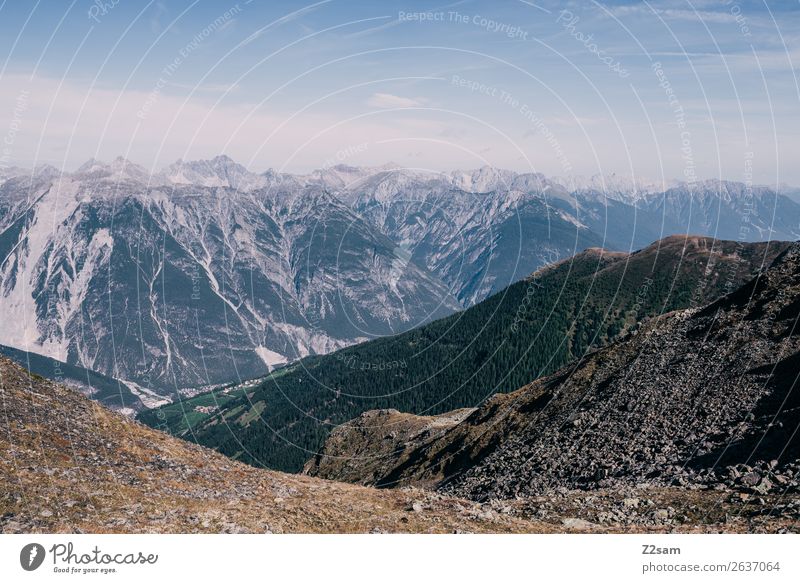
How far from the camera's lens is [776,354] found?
221 feet

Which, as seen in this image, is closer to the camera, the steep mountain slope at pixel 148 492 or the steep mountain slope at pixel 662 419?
the steep mountain slope at pixel 148 492

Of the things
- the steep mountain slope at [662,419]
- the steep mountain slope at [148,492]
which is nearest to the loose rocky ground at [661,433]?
the steep mountain slope at [662,419]

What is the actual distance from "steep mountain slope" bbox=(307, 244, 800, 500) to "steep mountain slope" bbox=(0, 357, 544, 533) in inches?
780

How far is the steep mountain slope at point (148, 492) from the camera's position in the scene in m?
33.7

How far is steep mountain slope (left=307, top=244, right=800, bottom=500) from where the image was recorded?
50.1 meters

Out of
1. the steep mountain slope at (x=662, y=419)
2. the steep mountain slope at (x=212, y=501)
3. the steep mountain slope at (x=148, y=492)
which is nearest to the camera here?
the steep mountain slope at (x=148, y=492)

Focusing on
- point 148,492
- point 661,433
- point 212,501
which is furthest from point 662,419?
point 148,492

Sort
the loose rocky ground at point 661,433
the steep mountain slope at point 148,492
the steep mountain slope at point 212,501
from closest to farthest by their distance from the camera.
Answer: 1. the steep mountain slope at point 148,492
2. the steep mountain slope at point 212,501
3. the loose rocky ground at point 661,433

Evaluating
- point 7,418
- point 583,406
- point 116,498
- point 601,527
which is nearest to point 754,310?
point 583,406

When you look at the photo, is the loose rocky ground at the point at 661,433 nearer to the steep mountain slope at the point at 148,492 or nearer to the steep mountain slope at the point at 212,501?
the steep mountain slope at the point at 212,501

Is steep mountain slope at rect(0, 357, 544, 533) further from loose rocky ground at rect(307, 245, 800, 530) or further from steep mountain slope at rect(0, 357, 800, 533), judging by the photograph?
loose rocky ground at rect(307, 245, 800, 530)

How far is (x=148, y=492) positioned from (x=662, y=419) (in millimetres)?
50284

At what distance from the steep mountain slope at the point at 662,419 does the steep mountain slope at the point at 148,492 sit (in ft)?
65.0

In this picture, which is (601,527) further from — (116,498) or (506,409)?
(506,409)
